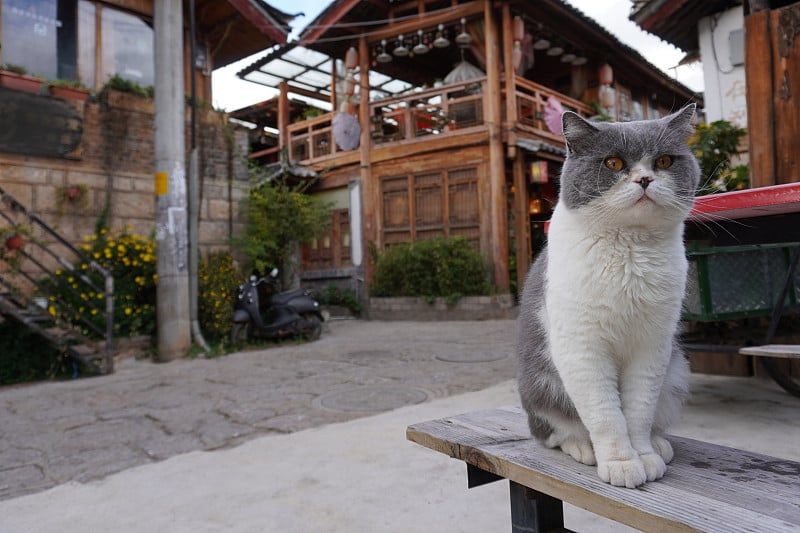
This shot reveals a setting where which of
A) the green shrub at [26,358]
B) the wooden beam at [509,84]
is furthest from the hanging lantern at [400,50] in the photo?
the green shrub at [26,358]

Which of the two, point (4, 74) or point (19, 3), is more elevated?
point (19, 3)

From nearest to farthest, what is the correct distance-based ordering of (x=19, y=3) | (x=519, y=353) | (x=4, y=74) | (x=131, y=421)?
(x=519, y=353) → (x=131, y=421) → (x=4, y=74) → (x=19, y=3)

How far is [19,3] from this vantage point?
7.34 m

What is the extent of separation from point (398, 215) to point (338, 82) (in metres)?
4.15

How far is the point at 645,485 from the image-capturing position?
3.58 ft

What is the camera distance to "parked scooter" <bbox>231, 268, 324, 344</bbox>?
24.0 feet

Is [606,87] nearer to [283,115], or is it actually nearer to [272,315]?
[283,115]

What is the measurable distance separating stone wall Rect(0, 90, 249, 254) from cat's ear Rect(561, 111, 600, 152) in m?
6.99

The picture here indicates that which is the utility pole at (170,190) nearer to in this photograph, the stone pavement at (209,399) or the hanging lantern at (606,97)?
the stone pavement at (209,399)

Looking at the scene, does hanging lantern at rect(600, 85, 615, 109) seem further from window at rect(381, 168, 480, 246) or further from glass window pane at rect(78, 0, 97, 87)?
glass window pane at rect(78, 0, 97, 87)

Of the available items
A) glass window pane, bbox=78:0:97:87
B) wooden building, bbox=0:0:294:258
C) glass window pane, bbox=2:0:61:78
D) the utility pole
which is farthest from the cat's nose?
glass window pane, bbox=78:0:97:87

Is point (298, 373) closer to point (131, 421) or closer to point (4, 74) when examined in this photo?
point (131, 421)

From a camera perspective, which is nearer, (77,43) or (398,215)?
(77,43)

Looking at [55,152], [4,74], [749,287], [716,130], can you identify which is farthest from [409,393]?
[4,74]
